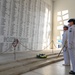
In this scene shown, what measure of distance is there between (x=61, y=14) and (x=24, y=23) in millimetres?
4816

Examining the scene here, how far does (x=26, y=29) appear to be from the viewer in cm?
899

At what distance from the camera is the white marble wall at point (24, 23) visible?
24.8 feet

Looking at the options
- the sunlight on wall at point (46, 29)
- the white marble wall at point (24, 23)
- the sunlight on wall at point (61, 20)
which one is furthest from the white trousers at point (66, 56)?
the sunlight on wall at point (61, 20)

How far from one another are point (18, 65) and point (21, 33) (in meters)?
4.64

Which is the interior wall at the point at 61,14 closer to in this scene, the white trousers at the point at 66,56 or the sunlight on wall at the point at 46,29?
the sunlight on wall at the point at 46,29

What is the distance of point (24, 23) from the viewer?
28.9 feet

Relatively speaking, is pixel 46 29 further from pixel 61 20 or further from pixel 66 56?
pixel 66 56

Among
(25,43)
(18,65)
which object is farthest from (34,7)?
(18,65)

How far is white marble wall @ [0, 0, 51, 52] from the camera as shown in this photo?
7566mm

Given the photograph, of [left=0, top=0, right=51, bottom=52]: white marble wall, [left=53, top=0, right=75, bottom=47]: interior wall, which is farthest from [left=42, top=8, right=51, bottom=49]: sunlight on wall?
[left=53, top=0, right=75, bottom=47]: interior wall

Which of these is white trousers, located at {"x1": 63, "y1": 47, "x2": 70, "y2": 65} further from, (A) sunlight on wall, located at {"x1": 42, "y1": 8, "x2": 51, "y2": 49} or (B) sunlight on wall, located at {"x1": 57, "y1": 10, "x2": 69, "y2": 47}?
(B) sunlight on wall, located at {"x1": 57, "y1": 10, "x2": 69, "y2": 47}

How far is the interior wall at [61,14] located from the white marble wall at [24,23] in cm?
122

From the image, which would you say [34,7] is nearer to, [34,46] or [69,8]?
[34,46]

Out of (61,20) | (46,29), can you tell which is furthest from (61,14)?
(46,29)
